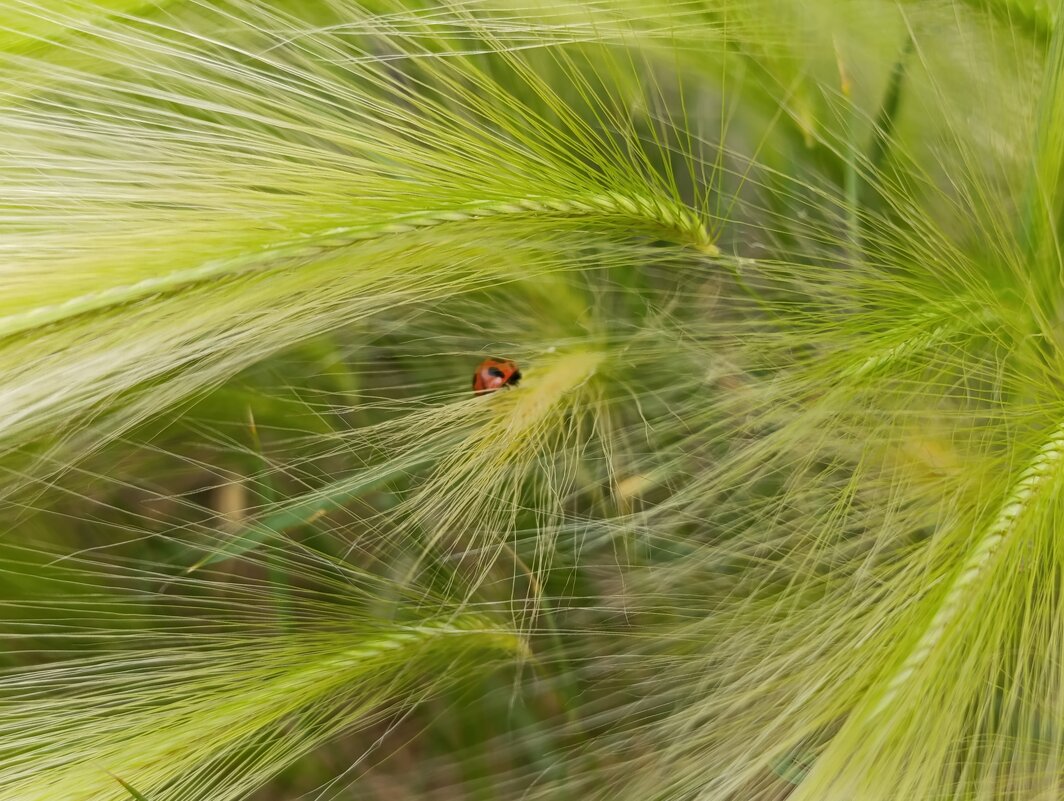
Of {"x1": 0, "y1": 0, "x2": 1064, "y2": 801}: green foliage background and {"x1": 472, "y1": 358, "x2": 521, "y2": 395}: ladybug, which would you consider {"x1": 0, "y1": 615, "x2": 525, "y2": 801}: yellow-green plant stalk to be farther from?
{"x1": 472, "y1": 358, "x2": 521, "y2": 395}: ladybug

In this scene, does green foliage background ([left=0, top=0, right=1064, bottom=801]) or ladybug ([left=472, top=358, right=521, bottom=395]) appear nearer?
green foliage background ([left=0, top=0, right=1064, bottom=801])

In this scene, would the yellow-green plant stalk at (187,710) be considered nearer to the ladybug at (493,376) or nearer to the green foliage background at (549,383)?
the green foliage background at (549,383)

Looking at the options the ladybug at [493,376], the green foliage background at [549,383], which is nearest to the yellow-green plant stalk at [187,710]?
the green foliage background at [549,383]

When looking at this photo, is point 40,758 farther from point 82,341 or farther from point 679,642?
point 679,642

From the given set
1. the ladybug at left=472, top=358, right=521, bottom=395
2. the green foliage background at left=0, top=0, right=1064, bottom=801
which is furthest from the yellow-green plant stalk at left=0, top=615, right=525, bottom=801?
the ladybug at left=472, top=358, right=521, bottom=395

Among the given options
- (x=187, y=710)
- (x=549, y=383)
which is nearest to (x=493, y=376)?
(x=549, y=383)

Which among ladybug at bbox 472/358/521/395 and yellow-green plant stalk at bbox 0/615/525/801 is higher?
ladybug at bbox 472/358/521/395

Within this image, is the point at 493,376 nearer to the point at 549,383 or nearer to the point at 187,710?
the point at 549,383
